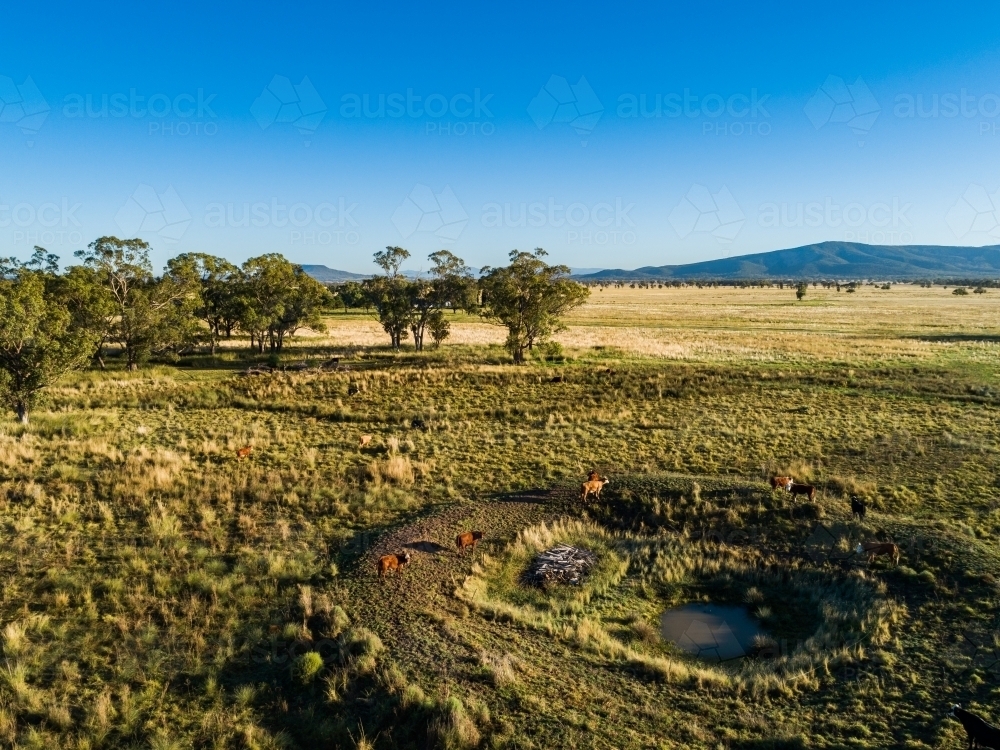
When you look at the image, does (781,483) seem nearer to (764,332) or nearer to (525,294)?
(525,294)

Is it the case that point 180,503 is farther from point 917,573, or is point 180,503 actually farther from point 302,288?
point 302,288

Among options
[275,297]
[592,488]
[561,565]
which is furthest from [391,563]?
[275,297]

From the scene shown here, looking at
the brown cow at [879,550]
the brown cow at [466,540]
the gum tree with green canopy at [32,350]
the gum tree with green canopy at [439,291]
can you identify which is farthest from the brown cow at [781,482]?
the gum tree with green canopy at [439,291]

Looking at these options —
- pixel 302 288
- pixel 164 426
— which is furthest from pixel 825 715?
pixel 302 288

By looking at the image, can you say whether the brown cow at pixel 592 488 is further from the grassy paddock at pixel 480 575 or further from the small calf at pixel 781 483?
the small calf at pixel 781 483

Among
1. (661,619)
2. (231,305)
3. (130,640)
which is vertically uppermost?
(231,305)

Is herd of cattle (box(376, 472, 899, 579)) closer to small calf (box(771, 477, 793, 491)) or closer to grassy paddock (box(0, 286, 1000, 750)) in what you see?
small calf (box(771, 477, 793, 491))
